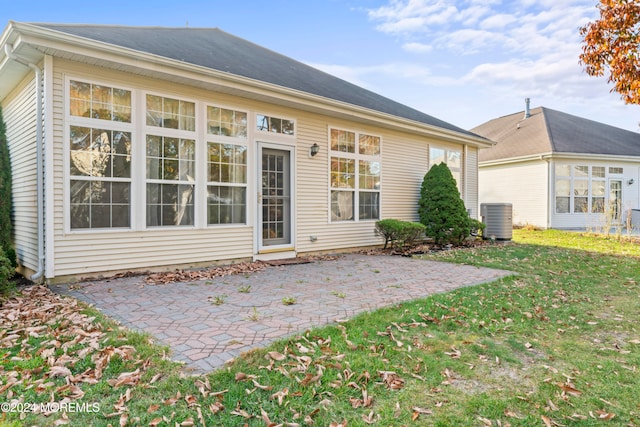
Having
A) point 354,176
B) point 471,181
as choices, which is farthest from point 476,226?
point 354,176

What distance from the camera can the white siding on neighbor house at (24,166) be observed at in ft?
17.4

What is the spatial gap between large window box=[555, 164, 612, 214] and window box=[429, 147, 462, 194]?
633 cm

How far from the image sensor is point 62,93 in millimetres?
4895

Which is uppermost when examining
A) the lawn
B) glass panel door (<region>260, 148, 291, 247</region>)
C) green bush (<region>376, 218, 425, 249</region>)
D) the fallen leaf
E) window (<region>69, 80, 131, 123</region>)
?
A: window (<region>69, 80, 131, 123</region>)

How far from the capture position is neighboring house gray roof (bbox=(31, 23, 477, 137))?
5566 mm

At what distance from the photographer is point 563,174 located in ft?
49.4

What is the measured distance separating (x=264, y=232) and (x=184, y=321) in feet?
12.2

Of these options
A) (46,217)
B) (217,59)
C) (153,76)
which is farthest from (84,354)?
(217,59)

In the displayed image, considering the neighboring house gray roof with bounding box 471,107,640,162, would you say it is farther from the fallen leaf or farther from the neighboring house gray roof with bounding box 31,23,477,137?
the fallen leaf

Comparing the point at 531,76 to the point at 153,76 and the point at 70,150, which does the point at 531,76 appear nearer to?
the point at 153,76

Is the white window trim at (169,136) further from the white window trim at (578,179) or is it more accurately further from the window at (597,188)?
the window at (597,188)

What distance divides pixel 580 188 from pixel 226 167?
596 inches

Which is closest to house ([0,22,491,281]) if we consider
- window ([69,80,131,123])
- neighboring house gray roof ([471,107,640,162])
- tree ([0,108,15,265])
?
window ([69,80,131,123])

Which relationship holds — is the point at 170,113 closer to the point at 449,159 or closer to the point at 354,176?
the point at 354,176
